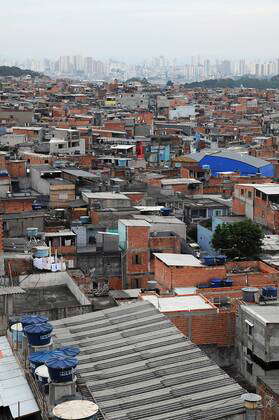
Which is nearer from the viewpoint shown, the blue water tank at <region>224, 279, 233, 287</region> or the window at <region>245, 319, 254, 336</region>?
the window at <region>245, 319, 254, 336</region>

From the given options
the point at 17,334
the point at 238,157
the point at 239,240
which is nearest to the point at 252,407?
the point at 17,334

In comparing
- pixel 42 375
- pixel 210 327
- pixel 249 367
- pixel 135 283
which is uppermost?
pixel 42 375

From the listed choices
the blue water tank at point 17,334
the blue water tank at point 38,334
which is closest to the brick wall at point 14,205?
the blue water tank at point 17,334

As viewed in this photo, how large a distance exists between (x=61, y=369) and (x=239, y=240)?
35.3ft

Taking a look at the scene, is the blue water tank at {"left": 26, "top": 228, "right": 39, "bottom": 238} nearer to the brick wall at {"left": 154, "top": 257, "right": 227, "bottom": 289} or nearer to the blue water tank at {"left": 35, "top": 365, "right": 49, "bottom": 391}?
the brick wall at {"left": 154, "top": 257, "right": 227, "bottom": 289}

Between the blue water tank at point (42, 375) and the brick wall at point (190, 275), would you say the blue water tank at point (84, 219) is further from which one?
the blue water tank at point (42, 375)

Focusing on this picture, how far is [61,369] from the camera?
25.6 ft

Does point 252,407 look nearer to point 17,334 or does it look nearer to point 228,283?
point 17,334

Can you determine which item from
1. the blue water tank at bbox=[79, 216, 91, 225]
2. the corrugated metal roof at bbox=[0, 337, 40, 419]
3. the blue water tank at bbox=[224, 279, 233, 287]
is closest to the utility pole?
the corrugated metal roof at bbox=[0, 337, 40, 419]

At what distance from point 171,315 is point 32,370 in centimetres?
341

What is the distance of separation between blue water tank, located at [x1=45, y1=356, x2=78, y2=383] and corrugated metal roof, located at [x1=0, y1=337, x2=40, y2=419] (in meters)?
0.68

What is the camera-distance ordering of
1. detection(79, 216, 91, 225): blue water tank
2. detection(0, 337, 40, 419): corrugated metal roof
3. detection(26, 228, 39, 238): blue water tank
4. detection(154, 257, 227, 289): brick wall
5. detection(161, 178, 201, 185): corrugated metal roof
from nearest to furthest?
detection(0, 337, 40, 419): corrugated metal roof, detection(154, 257, 227, 289): brick wall, detection(26, 228, 39, 238): blue water tank, detection(79, 216, 91, 225): blue water tank, detection(161, 178, 201, 185): corrugated metal roof

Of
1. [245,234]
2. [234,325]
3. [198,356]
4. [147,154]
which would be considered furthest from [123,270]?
[147,154]

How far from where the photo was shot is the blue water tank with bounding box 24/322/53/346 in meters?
9.01
